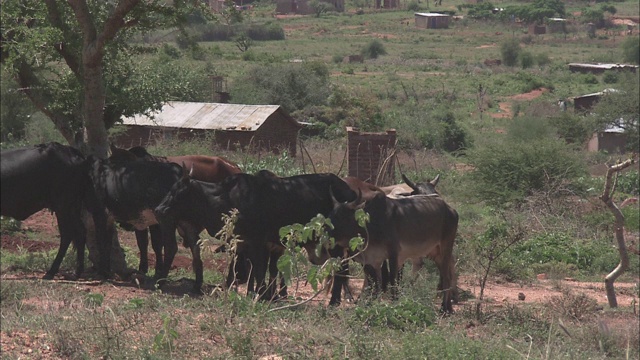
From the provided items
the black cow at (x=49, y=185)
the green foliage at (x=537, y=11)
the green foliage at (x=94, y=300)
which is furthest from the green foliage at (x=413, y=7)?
the green foliage at (x=94, y=300)

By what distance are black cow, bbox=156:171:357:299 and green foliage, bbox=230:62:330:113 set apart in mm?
27296

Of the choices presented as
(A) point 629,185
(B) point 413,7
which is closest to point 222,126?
(A) point 629,185

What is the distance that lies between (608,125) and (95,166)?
99.1ft

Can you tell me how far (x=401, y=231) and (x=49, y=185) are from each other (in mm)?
4663

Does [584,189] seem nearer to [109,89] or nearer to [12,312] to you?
[109,89]

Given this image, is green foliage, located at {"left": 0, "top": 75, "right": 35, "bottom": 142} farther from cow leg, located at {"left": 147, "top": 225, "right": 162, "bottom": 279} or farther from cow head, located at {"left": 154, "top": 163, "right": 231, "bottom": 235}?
cow head, located at {"left": 154, "top": 163, "right": 231, "bottom": 235}

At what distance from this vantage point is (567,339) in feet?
35.7

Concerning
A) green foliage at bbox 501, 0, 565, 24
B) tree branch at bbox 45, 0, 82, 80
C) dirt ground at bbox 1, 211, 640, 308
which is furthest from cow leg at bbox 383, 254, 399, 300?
green foliage at bbox 501, 0, 565, 24

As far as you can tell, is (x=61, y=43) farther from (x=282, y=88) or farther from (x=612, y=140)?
(x=612, y=140)

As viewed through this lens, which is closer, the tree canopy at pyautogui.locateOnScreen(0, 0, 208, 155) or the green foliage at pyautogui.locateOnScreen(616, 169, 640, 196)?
the tree canopy at pyautogui.locateOnScreen(0, 0, 208, 155)

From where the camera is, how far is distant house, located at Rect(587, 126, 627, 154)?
126 ft

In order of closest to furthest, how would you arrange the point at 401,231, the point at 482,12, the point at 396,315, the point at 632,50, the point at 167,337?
the point at 167,337
the point at 396,315
the point at 401,231
the point at 632,50
the point at 482,12

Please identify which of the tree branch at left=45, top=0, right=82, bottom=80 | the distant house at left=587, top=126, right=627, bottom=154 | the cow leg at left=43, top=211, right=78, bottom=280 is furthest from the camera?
the distant house at left=587, top=126, right=627, bottom=154

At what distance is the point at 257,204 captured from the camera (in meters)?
11.6
